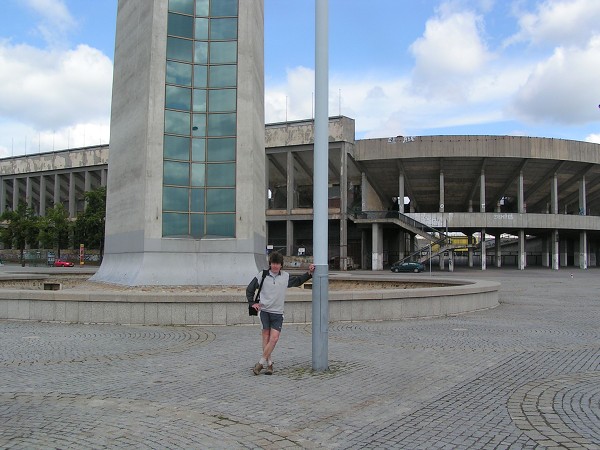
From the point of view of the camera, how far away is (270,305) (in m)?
7.75

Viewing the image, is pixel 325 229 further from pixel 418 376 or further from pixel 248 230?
pixel 248 230

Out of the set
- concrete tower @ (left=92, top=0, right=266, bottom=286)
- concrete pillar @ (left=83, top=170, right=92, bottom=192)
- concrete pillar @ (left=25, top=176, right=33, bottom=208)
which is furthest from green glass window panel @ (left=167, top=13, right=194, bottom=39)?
concrete pillar @ (left=25, top=176, right=33, bottom=208)

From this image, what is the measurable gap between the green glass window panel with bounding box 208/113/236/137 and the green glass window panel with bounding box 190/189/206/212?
2.38m

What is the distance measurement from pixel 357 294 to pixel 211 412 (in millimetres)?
7913

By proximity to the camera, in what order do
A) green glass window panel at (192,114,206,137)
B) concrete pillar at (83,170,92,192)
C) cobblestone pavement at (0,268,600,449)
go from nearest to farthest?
cobblestone pavement at (0,268,600,449) < green glass window panel at (192,114,206,137) < concrete pillar at (83,170,92,192)

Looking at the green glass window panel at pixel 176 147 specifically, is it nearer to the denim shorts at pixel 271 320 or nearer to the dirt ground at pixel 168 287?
the dirt ground at pixel 168 287

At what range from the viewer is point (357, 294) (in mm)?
13406

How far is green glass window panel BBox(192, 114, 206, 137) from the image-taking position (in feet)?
70.5

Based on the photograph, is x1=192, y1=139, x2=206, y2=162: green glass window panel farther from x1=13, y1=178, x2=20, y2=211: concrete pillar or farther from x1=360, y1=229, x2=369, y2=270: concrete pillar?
x1=13, y1=178, x2=20, y2=211: concrete pillar

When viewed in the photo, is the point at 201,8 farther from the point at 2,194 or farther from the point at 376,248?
the point at 2,194

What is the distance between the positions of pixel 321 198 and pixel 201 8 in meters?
16.9

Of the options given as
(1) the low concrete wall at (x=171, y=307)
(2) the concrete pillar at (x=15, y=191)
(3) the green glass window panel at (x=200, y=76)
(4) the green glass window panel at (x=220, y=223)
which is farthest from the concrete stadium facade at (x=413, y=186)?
(1) the low concrete wall at (x=171, y=307)

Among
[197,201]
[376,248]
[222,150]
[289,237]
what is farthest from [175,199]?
[289,237]

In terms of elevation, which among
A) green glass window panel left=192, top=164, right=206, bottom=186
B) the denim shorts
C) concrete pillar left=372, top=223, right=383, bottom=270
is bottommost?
the denim shorts
